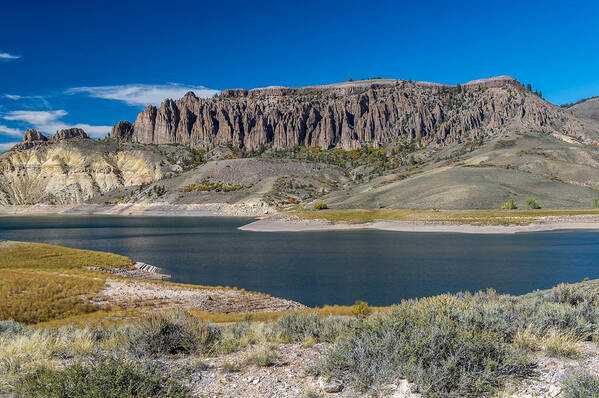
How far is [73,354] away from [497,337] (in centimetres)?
781

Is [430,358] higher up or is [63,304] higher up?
[430,358]

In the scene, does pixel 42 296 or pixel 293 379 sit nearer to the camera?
pixel 293 379

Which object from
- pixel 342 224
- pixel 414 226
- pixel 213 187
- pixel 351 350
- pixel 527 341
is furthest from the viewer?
pixel 213 187

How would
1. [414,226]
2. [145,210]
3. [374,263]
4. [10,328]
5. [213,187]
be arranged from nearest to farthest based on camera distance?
[10,328]
[374,263]
[414,226]
[145,210]
[213,187]

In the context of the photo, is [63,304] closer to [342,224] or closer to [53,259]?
[53,259]

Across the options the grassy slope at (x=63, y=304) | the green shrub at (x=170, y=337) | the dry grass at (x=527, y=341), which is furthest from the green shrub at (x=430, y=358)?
the grassy slope at (x=63, y=304)

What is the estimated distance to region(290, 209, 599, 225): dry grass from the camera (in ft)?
259

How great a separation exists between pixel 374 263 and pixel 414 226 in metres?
43.6

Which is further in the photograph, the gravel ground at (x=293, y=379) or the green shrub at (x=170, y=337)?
the green shrub at (x=170, y=337)

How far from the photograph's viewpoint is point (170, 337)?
26.9ft

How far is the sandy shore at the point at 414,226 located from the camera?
7331 cm

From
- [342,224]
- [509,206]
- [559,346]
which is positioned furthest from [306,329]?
[509,206]

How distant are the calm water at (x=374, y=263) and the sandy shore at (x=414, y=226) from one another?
653 cm

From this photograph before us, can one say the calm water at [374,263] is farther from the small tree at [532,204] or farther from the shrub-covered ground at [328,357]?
the small tree at [532,204]
